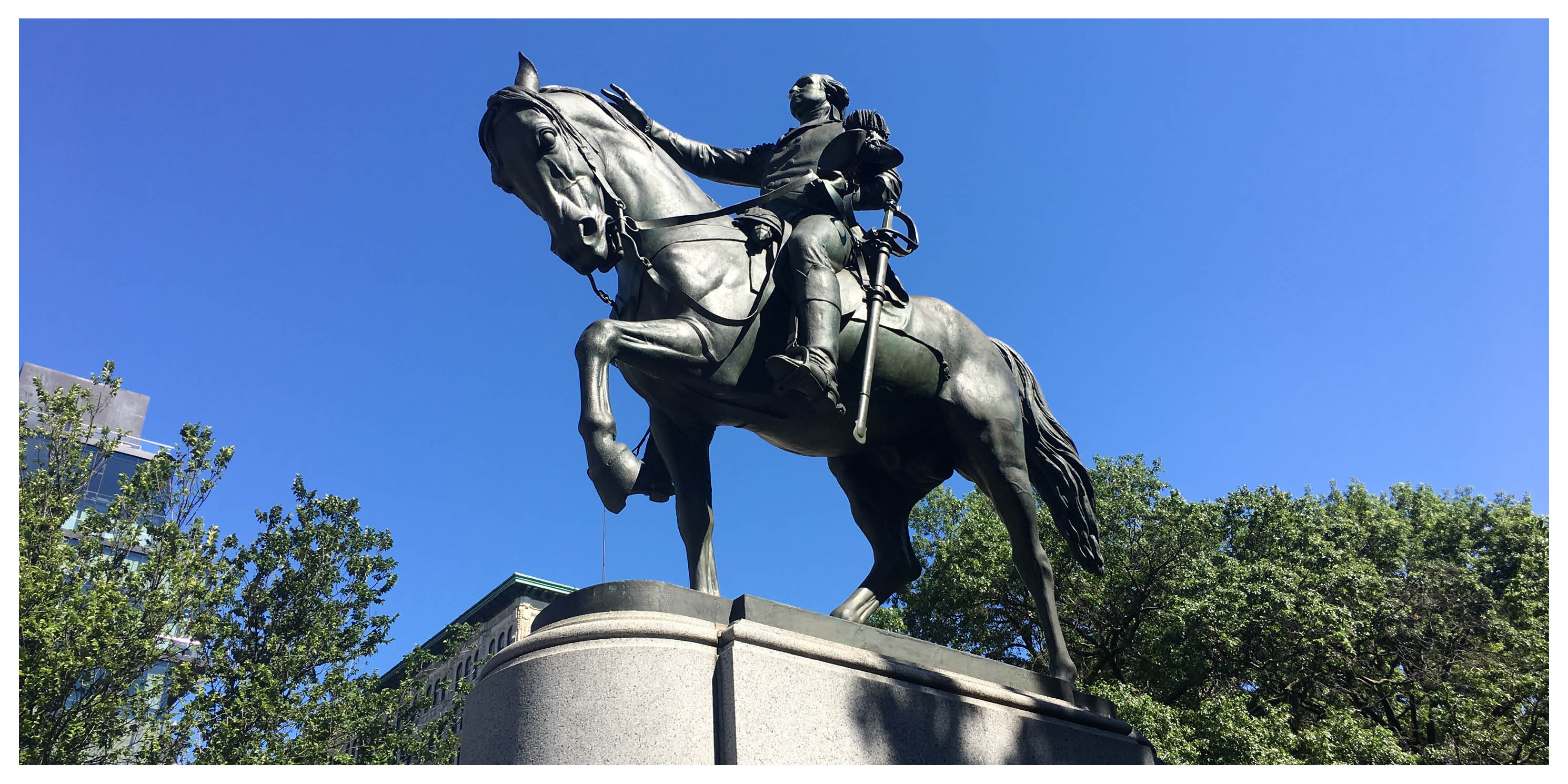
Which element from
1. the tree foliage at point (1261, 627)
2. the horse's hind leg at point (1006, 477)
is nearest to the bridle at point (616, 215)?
the horse's hind leg at point (1006, 477)

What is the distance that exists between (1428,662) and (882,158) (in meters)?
20.1

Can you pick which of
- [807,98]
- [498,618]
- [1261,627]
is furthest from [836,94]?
[498,618]

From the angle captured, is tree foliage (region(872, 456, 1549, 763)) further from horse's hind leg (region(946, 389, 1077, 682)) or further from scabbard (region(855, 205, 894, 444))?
scabbard (region(855, 205, 894, 444))

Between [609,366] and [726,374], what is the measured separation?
816 millimetres

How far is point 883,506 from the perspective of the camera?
25.6ft

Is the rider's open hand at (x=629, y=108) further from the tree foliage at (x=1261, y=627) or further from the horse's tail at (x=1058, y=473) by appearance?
the tree foliage at (x=1261, y=627)

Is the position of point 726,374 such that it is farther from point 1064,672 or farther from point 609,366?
point 1064,672

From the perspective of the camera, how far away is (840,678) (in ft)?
18.0

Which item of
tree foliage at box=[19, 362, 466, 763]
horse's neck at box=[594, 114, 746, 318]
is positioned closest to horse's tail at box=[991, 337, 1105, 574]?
horse's neck at box=[594, 114, 746, 318]

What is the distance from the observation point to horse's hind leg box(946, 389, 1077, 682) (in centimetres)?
727

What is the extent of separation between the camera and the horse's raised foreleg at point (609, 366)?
5527mm

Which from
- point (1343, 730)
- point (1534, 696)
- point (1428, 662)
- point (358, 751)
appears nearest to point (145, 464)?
point (358, 751)

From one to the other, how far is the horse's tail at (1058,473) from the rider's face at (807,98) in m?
2.18

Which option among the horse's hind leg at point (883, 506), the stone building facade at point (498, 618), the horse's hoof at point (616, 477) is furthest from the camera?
the stone building facade at point (498, 618)
